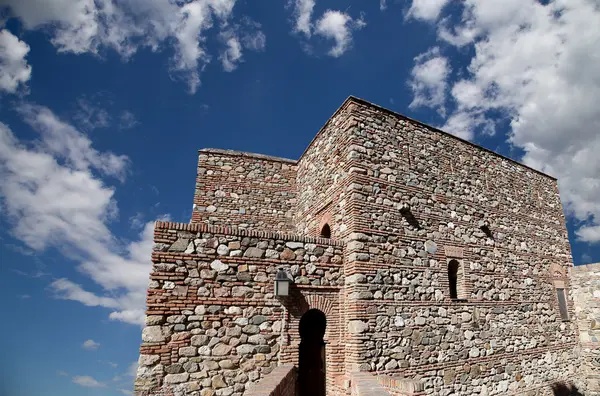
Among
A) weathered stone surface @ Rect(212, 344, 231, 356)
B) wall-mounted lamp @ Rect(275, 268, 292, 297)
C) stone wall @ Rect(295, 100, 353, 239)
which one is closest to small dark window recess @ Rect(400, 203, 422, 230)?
stone wall @ Rect(295, 100, 353, 239)

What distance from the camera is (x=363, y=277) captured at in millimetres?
7105

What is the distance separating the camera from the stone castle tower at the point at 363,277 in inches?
246

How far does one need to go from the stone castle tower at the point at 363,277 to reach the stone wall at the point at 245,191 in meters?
0.04

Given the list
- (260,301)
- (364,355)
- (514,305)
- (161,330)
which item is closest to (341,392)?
(364,355)

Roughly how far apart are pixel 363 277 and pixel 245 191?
5306 millimetres

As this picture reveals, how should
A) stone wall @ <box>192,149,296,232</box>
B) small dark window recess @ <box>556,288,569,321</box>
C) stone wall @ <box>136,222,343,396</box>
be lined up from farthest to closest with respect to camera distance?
small dark window recess @ <box>556,288,569,321</box>, stone wall @ <box>192,149,296,232</box>, stone wall @ <box>136,222,343,396</box>

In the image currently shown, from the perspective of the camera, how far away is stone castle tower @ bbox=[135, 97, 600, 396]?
626cm

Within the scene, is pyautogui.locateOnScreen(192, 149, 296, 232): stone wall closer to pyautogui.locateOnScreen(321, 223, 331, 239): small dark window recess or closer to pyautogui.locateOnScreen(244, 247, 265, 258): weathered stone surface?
pyautogui.locateOnScreen(321, 223, 331, 239): small dark window recess

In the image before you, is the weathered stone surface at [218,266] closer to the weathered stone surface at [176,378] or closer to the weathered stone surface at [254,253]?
the weathered stone surface at [254,253]

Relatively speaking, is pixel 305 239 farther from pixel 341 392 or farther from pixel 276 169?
pixel 276 169

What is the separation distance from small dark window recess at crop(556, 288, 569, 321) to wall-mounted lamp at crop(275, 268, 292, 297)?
967 cm

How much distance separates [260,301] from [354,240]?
2249 mm

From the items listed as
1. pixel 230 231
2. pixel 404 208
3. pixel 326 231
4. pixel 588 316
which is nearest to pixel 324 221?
pixel 326 231

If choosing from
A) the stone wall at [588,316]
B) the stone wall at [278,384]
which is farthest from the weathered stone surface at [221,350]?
the stone wall at [588,316]
